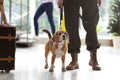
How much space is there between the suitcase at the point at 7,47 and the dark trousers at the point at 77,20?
1.95 feet

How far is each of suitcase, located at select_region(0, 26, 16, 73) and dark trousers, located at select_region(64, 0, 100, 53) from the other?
594 mm

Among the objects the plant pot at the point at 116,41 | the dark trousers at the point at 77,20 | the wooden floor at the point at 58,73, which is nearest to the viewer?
the wooden floor at the point at 58,73

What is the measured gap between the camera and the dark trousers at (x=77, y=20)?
2941 mm

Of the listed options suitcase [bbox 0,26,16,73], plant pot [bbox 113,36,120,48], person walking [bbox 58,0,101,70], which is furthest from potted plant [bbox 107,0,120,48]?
suitcase [bbox 0,26,16,73]

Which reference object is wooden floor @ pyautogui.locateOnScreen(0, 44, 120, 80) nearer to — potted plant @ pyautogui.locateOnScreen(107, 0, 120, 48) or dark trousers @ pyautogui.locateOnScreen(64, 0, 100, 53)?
dark trousers @ pyautogui.locateOnScreen(64, 0, 100, 53)

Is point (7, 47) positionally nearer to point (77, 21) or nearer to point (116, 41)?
point (77, 21)

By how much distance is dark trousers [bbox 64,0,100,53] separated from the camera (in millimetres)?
2941

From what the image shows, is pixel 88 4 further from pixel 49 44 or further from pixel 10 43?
pixel 10 43

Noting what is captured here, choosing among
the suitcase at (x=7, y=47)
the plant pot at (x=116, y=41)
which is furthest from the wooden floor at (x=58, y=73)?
the plant pot at (x=116, y=41)

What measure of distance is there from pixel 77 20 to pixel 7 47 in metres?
0.76

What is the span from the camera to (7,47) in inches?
109

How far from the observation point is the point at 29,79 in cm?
248

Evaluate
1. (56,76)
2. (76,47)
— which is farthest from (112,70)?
(56,76)

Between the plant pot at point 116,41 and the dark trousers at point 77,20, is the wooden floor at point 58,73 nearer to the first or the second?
the dark trousers at point 77,20
